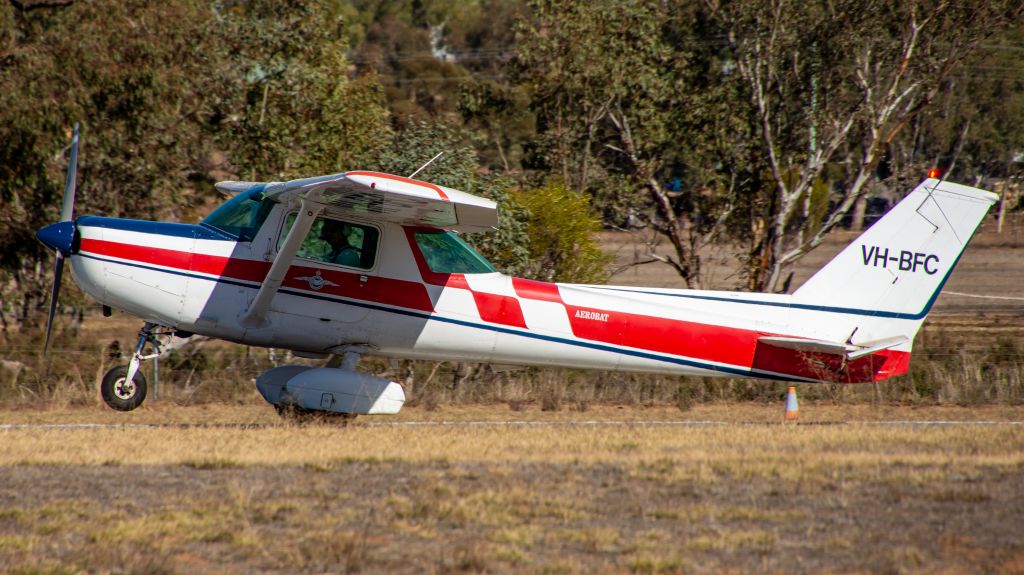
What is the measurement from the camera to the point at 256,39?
942 inches

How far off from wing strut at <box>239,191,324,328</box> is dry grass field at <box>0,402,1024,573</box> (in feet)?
4.02

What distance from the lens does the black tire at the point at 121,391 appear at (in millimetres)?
11422

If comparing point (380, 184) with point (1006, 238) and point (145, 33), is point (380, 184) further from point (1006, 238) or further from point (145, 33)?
point (1006, 238)

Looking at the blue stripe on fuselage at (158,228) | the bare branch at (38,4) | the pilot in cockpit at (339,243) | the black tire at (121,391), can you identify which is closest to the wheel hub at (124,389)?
the black tire at (121,391)

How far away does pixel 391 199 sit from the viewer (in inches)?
406

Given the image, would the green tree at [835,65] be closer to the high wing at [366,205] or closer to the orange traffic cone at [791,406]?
the orange traffic cone at [791,406]

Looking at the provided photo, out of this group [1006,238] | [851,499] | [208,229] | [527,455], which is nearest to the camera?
[851,499]

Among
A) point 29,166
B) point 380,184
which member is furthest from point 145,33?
point 380,184

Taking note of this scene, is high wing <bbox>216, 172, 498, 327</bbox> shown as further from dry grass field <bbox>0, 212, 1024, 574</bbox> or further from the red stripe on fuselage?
dry grass field <bbox>0, 212, 1024, 574</bbox>

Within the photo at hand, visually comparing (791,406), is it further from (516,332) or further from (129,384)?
(129,384)

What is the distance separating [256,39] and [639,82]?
Answer: 8.50m

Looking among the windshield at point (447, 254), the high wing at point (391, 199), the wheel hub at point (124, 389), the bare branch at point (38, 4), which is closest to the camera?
the high wing at point (391, 199)

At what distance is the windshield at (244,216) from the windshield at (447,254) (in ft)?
5.38

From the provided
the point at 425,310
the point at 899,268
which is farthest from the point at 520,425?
the point at 899,268
